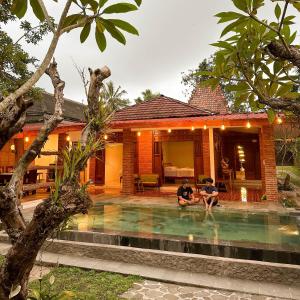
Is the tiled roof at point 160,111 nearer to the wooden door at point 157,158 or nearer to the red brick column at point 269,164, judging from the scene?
the red brick column at point 269,164

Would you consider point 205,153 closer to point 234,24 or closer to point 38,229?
point 234,24

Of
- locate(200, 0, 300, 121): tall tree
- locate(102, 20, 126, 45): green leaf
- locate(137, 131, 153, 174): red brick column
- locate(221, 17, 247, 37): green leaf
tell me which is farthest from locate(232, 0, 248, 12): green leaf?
locate(137, 131, 153, 174): red brick column

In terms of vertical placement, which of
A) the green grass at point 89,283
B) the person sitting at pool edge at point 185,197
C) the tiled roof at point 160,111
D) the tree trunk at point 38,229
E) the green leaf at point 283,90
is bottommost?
the green grass at point 89,283

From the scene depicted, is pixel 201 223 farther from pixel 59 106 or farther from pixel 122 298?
pixel 59 106

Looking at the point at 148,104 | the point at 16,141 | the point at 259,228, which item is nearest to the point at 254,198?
the point at 259,228

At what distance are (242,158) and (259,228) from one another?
13.2 metres

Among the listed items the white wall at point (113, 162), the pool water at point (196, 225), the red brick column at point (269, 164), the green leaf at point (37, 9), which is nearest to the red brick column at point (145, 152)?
the white wall at point (113, 162)

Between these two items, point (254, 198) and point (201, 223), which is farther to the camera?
point (254, 198)

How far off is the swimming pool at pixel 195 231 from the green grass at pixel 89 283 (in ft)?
2.89

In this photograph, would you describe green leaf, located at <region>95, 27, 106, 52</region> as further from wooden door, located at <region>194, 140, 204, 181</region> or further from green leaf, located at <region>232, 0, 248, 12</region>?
wooden door, located at <region>194, 140, 204, 181</region>

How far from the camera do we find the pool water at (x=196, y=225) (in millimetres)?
6582

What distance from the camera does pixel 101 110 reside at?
3.10 m

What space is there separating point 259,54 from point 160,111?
37.9ft

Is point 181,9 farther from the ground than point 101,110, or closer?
farther from the ground
